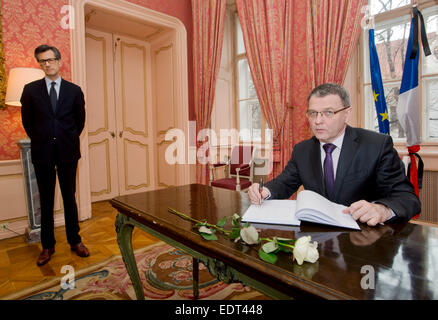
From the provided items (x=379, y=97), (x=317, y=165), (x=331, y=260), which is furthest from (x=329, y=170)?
(x=379, y=97)

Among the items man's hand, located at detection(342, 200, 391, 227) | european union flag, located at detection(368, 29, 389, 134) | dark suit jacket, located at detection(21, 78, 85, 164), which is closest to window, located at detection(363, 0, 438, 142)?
european union flag, located at detection(368, 29, 389, 134)

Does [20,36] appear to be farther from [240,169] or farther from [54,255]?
[240,169]

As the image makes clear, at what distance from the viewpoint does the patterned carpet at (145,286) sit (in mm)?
Answer: 1966

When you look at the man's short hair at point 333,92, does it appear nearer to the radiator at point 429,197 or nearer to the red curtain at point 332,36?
the red curtain at point 332,36

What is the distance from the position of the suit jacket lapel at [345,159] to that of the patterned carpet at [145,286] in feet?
3.21

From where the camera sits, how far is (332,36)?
3.09m

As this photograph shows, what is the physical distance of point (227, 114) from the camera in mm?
5414

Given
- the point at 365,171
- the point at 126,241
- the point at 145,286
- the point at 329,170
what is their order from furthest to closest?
the point at 145,286
the point at 126,241
the point at 329,170
the point at 365,171

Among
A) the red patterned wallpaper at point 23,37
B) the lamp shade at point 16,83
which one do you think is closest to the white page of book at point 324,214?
the lamp shade at point 16,83

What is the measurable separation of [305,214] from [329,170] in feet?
1.83

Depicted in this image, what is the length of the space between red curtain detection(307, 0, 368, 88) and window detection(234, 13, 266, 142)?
1.93 meters

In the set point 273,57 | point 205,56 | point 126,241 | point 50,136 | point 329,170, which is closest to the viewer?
point 329,170
